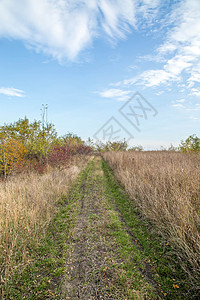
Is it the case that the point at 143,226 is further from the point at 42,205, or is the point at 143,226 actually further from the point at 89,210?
the point at 42,205

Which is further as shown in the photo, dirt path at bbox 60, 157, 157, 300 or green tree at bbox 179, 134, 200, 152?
green tree at bbox 179, 134, 200, 152

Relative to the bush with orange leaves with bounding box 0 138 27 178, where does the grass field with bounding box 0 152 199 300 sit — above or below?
below

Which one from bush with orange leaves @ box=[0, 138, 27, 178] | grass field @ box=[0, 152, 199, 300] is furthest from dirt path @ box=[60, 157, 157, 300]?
bush with orange leaves @ box=[0, 138, 27, 178]

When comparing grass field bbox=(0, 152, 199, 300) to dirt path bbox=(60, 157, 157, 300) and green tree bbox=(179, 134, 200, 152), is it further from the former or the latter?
green tree bbox=(179, 134, 200, 152)

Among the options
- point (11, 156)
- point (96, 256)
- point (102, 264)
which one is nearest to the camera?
point (102, 264)

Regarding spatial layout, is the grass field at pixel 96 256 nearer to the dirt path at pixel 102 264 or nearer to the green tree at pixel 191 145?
the dirt path at pixel 102 264

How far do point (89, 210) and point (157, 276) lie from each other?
9.76ft

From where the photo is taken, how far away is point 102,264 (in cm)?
274

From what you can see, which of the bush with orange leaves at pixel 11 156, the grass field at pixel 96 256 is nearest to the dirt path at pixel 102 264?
the grass field at pixel 96 256

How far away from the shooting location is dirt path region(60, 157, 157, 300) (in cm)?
221

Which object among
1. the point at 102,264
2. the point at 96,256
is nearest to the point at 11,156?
the point at 96,256

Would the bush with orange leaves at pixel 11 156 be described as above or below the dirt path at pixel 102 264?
above

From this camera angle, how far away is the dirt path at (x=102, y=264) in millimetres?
2213

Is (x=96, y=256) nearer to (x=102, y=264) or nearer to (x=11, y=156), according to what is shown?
(x=102, y=264)
